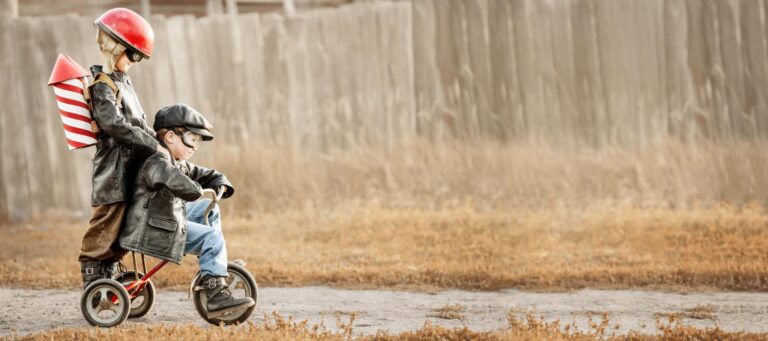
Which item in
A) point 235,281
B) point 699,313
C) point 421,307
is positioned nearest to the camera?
point 235,281

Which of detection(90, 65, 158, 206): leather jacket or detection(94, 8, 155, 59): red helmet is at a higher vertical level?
detection(94, 8, 155, 59): red helmet

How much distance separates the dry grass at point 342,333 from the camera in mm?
4758

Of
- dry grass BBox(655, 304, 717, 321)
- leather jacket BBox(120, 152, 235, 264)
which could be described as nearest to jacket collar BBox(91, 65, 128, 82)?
leather jacket BBox(120, 152, 235, 264)

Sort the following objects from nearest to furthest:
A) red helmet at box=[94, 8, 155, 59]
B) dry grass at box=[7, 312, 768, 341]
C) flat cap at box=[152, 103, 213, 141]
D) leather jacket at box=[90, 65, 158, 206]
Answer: dry grass at box=[7, 312, 768, 341] → leather jacket at box=[90, 65, 158, 206] → red helmet at box=[94, 8, 155, 59] → flat cap at box=[152, 103, 213, 141]

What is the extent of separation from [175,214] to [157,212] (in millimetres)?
98

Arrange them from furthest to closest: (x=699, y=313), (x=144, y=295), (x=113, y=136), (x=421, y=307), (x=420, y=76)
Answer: (x=420, y=76) < (x=421, y=307) < (x=699, y=313) < (x=144, y=295) < (x=113, y=136)

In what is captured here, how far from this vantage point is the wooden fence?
9.28m

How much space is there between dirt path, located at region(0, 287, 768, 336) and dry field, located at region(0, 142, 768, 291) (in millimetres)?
309

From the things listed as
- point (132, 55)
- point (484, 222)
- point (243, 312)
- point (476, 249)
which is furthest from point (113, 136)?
point (484, 222)

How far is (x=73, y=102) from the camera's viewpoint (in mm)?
5031

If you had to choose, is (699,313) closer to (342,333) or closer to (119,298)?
(342,333)

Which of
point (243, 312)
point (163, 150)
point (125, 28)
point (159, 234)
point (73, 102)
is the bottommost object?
point (243, 312)

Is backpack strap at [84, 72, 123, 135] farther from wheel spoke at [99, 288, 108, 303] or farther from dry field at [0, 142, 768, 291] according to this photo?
dry field at [0, 142, 768, 291]

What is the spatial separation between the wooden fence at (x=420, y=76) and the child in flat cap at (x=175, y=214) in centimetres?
460
